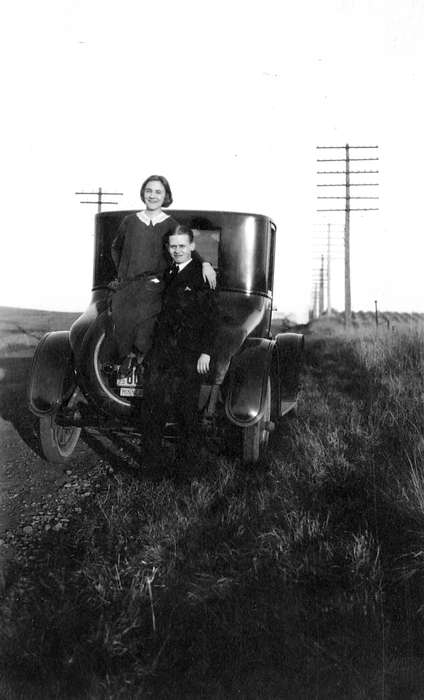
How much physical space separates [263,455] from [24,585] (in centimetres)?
248

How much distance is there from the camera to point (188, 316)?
4316 mm

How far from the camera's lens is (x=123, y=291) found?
14.9 ft

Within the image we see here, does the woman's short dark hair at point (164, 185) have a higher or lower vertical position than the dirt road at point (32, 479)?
higher

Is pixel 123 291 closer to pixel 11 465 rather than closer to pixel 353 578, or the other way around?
pixel 11 465

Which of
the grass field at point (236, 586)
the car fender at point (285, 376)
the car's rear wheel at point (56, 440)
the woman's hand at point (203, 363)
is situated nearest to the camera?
the grass field at point (236, 586)

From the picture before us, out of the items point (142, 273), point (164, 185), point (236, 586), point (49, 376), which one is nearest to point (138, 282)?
point (142, 273)

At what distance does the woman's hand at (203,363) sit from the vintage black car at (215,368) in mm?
232

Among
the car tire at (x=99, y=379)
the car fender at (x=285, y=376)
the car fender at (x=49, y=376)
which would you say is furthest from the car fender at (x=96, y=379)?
the car fender at (x=285, y=376)

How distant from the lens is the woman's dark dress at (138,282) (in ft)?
14.6

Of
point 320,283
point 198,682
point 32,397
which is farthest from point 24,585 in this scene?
point 320,283

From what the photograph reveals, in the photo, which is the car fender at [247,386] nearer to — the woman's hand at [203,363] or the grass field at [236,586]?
the woman's hand at [203,363]

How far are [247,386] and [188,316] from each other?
69 centimetres

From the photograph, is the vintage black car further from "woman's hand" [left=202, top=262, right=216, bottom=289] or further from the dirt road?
"woman's hand" [left=202, top=262, right=216, bottom=289]

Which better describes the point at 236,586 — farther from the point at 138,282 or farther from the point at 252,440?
the point at 138,282
